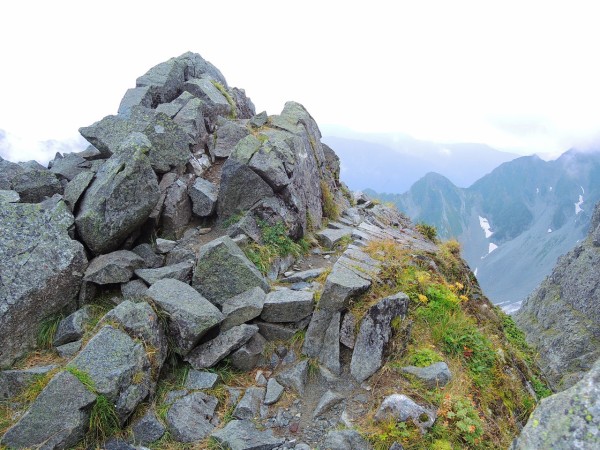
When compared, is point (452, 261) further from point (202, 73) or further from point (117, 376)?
point (202, 73)

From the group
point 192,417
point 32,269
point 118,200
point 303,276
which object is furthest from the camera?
point 303,276

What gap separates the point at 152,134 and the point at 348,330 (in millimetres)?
10102

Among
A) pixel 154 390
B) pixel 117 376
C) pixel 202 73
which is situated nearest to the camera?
pixel 117 376

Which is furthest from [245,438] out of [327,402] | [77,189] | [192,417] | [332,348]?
[77,189]

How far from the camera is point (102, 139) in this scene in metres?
15.1

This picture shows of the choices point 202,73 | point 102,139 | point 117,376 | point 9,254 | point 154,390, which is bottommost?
point 154,390

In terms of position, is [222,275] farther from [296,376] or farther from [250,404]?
[250,404]

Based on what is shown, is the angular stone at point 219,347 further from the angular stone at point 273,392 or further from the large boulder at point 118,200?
the large boulder at point 118,200

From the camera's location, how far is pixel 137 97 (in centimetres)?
2052

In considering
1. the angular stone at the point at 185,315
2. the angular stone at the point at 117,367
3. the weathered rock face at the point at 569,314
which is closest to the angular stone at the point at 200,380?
the angular stone at the point at 185,315

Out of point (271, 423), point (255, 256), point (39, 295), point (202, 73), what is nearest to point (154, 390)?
point (271, 423)

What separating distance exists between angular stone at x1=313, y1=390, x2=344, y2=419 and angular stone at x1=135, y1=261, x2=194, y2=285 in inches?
199

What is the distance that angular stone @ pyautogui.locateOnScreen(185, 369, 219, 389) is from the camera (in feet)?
A: 30.2

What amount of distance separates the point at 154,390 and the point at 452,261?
10774 mm
